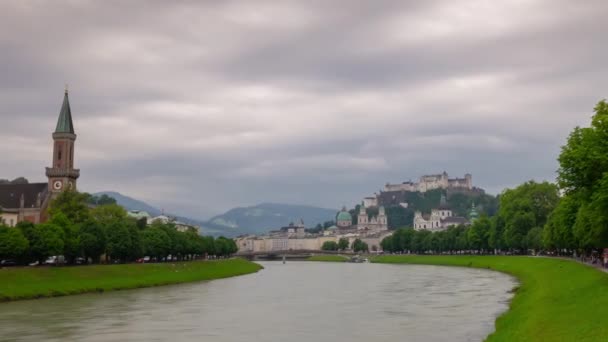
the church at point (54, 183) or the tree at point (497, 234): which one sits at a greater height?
the church at point (54, 183)

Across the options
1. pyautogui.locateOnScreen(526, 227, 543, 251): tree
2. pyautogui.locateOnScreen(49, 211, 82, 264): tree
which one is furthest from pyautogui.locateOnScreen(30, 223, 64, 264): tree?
pyautogui.locateOnScreen(526, 227, 543, 251): tree

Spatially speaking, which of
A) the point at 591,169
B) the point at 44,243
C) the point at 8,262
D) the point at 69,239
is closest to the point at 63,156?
the point at 69,239

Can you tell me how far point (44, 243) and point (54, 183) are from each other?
5647 centimetres

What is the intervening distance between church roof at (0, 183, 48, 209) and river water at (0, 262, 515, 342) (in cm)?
6447

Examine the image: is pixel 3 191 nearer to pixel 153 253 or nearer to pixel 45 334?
pixel 153 253

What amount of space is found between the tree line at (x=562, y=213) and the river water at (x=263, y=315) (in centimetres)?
926

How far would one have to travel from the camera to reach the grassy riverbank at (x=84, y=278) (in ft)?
219

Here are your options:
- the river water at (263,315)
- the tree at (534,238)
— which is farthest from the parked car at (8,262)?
the tree at (534,238)

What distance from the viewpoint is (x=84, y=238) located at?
9312cm

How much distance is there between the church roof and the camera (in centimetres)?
13438

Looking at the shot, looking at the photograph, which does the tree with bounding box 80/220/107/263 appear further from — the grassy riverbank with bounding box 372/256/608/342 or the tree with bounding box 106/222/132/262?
the grassy riverbank with bounding box 372/256/608/342

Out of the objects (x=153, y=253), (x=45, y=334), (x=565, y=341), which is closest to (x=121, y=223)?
(x=153, y=253)

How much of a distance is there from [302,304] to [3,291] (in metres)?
24.1

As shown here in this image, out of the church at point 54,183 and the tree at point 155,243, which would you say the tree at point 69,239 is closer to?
the tree at point 155,243
